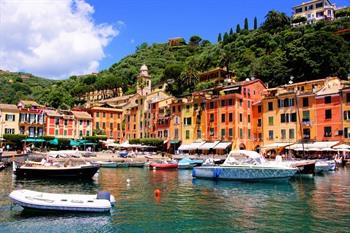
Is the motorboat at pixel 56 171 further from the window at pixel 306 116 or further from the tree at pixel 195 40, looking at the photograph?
the tree at pixel 195 40

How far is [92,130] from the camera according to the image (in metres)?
92.2

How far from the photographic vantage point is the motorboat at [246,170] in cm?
3834

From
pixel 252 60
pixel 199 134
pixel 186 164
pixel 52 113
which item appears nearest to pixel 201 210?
pixel 186 164

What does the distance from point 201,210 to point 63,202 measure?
8300mm

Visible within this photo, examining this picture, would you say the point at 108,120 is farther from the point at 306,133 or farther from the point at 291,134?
the point at 306,133

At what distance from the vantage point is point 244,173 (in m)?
39.4

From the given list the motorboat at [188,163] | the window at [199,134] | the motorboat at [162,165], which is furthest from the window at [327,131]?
the motorboat at [162,165]

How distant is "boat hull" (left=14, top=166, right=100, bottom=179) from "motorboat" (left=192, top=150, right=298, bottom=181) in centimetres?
1161

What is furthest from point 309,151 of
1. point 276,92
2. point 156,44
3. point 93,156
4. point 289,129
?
point 156,44

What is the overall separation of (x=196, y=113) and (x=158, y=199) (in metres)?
46.8

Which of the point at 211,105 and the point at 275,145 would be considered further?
the point at 211,105

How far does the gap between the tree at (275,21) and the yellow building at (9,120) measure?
266 ft

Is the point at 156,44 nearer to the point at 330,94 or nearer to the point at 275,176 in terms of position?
the point at 330,94

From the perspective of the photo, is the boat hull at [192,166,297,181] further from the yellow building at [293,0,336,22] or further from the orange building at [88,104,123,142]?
the yellow building at [293,0,336,22]
